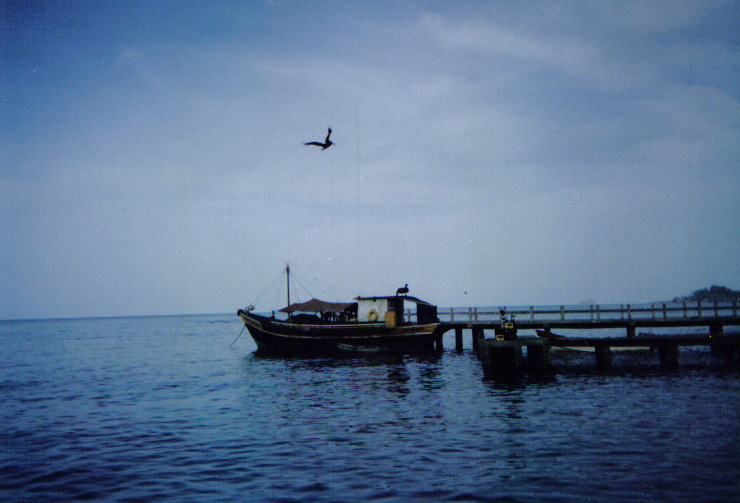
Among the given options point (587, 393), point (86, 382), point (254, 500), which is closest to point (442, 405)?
point (587, 393)

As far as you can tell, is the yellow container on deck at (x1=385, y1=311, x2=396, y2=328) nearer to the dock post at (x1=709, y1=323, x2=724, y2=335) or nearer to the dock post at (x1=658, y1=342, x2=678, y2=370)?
the dock post at (x1=658, y1=342, x2=678, y2=370)

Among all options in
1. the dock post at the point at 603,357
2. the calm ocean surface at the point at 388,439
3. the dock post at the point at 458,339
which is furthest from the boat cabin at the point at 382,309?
the dock post at the point at 603,357

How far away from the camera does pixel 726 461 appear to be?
1084 centimetres

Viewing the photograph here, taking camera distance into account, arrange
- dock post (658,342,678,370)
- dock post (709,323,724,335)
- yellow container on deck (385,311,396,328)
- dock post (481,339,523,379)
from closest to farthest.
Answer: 1. dock post (658,342,678,370)
2. dock post (481,339,523,379)
3. dock post (709,323,724,335)
4. yellow container on deck (385,311,396,328)

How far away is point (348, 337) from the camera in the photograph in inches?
1534

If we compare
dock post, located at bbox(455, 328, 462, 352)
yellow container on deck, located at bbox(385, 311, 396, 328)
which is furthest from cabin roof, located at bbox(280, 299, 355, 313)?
dock post, located at bbox(455, 328, 462, 352)

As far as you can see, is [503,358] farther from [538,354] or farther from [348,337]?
[348,337]

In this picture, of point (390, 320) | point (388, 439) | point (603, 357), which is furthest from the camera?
point (390, 320)

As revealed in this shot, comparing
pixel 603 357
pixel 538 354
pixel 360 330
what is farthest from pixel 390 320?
pixel 603 357

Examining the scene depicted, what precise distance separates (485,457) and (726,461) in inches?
197

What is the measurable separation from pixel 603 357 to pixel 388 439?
711 inches

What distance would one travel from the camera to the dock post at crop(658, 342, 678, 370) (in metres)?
26.2

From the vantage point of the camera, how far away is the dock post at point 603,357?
2722cm

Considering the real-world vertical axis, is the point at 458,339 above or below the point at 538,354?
below
